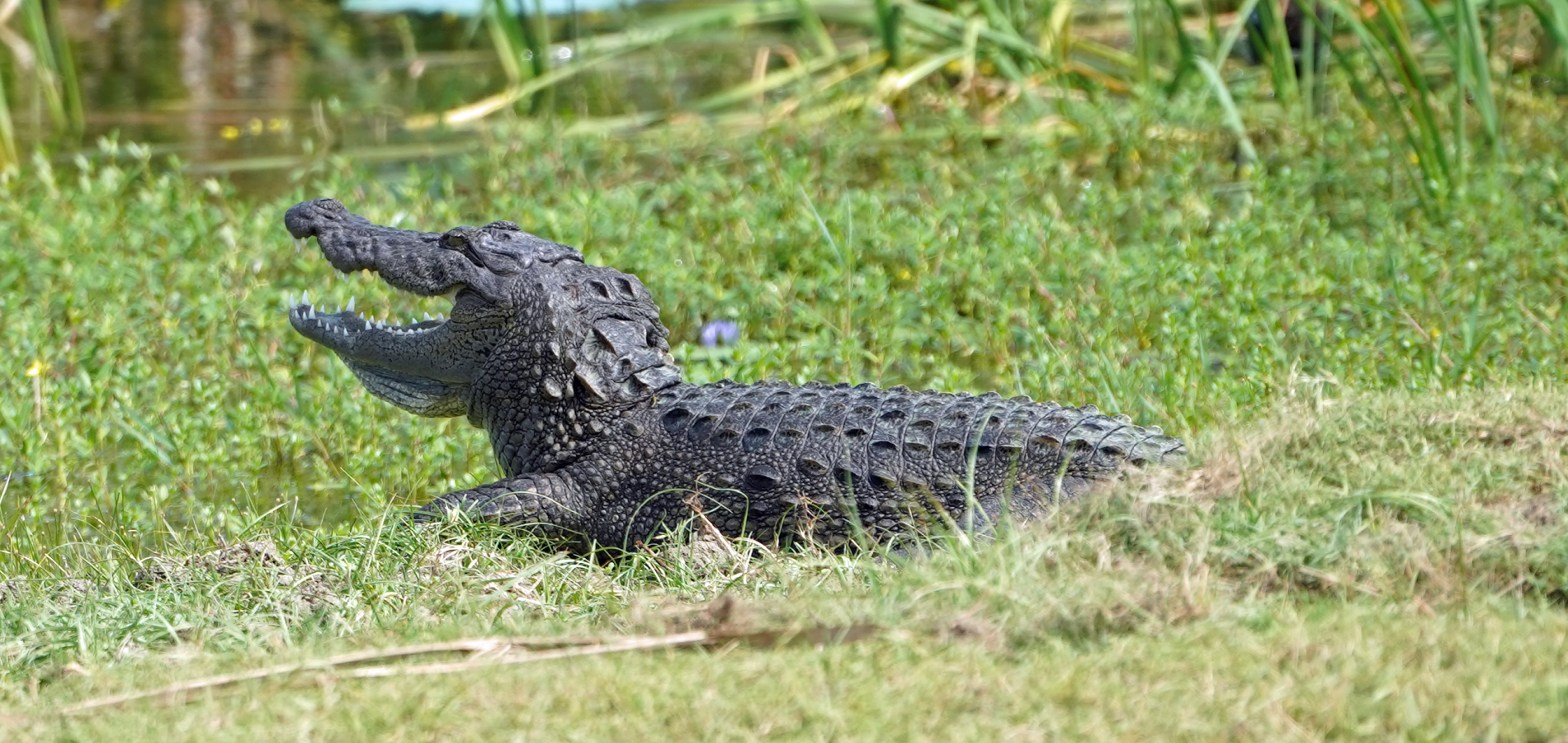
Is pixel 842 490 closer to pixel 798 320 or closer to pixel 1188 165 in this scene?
pixel 798 320

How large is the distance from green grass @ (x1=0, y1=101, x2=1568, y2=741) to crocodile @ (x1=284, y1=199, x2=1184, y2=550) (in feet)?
0.63

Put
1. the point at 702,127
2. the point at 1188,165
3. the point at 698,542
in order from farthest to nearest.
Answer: the point at 702,127 → the point at 1188,165 → the point at 698,542

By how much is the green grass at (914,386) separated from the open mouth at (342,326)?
1.19 ft

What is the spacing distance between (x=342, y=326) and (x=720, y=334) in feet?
4.35

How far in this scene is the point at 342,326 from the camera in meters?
4.05

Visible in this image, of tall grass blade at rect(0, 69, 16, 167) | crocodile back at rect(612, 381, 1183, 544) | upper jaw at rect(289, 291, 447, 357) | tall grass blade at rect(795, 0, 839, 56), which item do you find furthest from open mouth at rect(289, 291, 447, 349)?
tall grass blade at rect(795, 0, 839, 56)

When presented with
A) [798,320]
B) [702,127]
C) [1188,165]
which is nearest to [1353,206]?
[1188,165]

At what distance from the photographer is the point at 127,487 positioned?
→ 431cm

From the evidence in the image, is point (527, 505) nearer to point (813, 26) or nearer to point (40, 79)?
point (813, 26)

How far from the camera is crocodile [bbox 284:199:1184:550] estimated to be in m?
3.38

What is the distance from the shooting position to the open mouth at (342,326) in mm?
4016

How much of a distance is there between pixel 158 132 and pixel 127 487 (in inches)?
168

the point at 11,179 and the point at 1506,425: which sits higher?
the point at 11,179

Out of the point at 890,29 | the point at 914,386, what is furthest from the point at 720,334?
the point at 890,29
